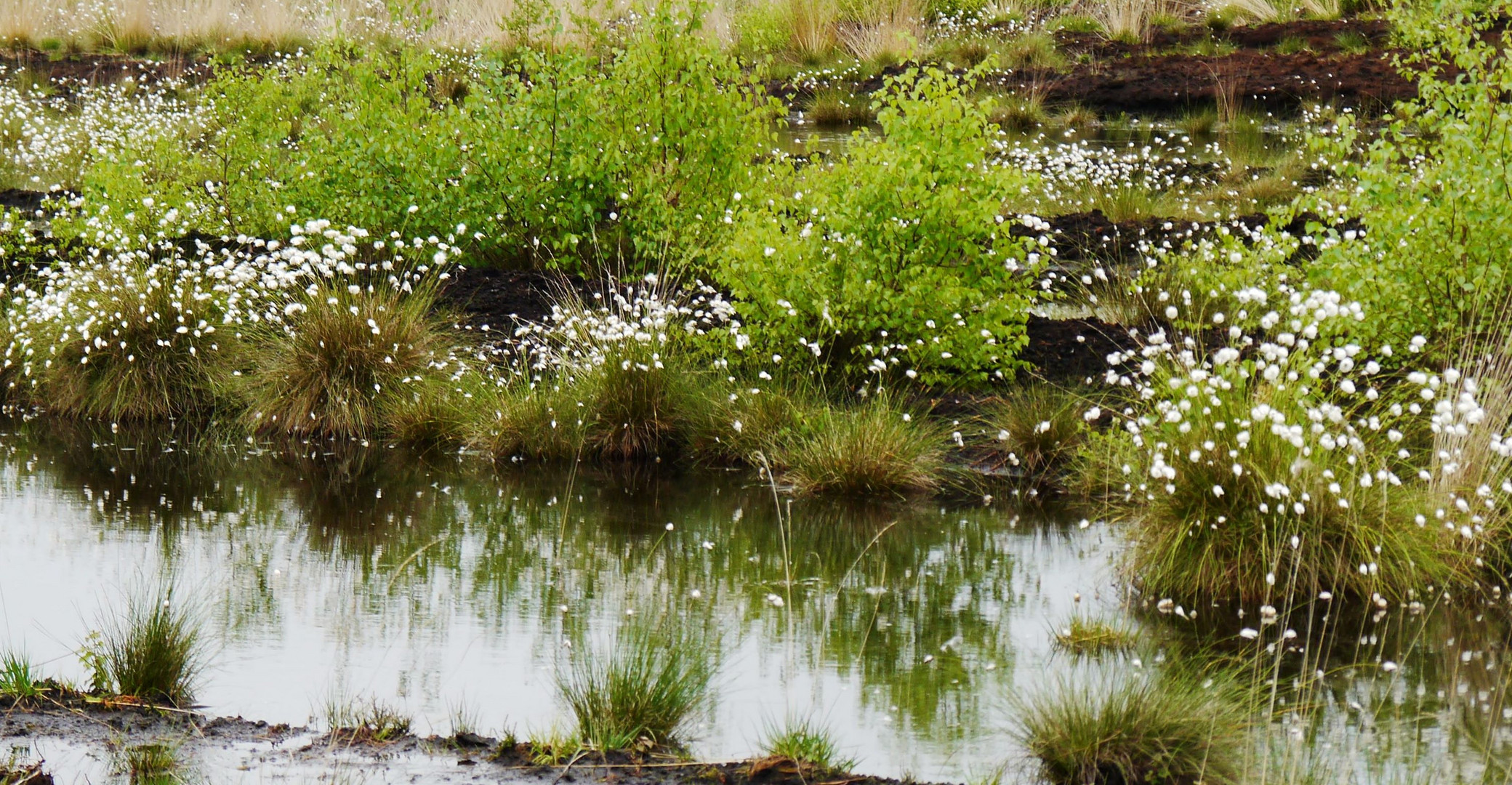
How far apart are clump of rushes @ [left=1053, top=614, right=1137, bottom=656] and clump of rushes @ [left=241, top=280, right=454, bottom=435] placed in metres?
4.67

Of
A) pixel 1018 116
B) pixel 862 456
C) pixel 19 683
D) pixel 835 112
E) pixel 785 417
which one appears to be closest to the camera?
pixel 19 683

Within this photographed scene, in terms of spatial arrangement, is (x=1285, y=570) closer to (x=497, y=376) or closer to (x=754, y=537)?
(x=754, y=537)

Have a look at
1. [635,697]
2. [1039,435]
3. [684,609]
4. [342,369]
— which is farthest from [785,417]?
[635,697]

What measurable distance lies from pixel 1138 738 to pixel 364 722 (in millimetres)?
2417

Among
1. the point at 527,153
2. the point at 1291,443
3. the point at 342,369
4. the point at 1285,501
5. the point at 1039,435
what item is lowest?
the point at 1285,501

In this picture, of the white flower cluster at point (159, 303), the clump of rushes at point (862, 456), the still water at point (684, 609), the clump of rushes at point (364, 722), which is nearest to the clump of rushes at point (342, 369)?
the white flower cluster at point (159, 303)

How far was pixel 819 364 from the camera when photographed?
904 centimetres

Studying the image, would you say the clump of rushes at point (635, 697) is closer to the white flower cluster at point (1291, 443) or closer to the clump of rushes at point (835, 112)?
the white flower cluster at point (1291, 443)

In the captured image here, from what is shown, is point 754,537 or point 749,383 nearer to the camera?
point 754,537

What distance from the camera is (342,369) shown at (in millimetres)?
9234

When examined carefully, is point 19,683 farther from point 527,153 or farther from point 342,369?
point 527,153

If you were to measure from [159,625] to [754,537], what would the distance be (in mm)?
2910

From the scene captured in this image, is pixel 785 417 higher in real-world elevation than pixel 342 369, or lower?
lower

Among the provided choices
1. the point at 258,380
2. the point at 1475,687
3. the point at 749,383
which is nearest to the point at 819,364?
the point at 749,383
